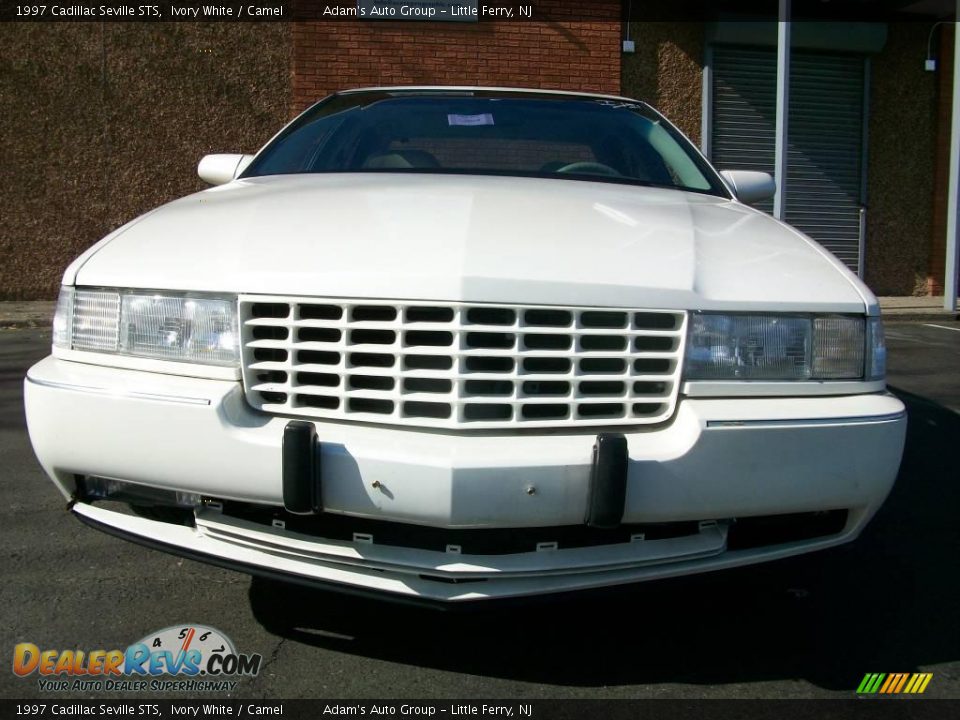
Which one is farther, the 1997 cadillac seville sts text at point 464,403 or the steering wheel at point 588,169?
the steering wheel at point 588,169

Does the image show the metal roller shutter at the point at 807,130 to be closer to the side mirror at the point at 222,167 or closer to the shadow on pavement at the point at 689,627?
the side mirror at the point at 222,167

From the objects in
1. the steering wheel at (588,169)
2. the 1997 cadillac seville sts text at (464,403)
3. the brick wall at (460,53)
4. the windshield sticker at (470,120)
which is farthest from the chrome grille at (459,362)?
the brick wall at (460,53)

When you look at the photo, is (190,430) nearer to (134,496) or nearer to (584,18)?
(134,496)

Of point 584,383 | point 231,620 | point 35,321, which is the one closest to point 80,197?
point 35,321

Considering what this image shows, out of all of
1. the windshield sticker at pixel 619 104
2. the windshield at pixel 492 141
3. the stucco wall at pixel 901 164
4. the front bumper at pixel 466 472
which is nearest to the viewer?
the front bumper at pixel 466 472

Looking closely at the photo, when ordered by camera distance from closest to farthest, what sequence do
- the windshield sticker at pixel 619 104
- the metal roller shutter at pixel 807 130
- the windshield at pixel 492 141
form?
the windshield at pixel 492 141, the windshield sticker at pixel 619 104, the metal roller shutter at pixel 807 130

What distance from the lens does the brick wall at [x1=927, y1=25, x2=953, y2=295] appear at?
38.5 ft

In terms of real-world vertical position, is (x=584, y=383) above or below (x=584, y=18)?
below

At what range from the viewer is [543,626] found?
7.98ft

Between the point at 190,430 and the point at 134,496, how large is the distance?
0.30 m

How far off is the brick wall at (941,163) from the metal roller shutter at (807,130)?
42.9 inches

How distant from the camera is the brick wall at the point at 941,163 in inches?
463

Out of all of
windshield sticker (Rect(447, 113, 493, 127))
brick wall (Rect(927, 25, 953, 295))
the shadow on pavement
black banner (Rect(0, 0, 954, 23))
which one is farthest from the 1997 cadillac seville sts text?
brick wall (Rect(927, 25, 953, 295))
